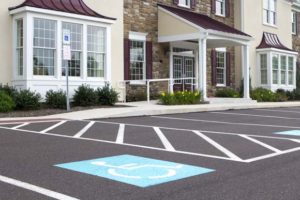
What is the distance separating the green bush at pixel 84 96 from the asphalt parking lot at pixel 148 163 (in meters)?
5.71

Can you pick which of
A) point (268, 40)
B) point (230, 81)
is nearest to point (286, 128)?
point (230, 81)

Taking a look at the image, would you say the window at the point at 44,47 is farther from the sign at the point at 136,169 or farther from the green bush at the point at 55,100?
the sign at the point at 136,169

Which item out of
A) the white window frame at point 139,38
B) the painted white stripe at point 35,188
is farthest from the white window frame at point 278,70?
the painted white stripe at point 35,188

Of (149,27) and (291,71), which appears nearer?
(149,27)

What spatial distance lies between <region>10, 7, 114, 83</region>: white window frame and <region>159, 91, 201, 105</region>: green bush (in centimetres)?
268

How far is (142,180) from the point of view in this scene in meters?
6.05

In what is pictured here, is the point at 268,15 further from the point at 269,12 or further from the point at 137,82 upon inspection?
the point at 137,82

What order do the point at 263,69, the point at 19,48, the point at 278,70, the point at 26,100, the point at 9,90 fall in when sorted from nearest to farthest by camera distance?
the point at 26,100
the point at 9,90
the point at 19,48
the point at 278,70
the point at 263,69

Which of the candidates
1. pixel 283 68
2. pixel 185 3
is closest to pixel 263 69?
pixel 283 68

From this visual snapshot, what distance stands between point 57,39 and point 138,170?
1206 centimetres

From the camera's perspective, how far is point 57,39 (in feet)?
58.3

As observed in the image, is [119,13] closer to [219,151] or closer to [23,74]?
[23,74]

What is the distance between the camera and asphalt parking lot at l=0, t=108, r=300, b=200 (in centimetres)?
551

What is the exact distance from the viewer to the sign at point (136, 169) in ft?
20.1
